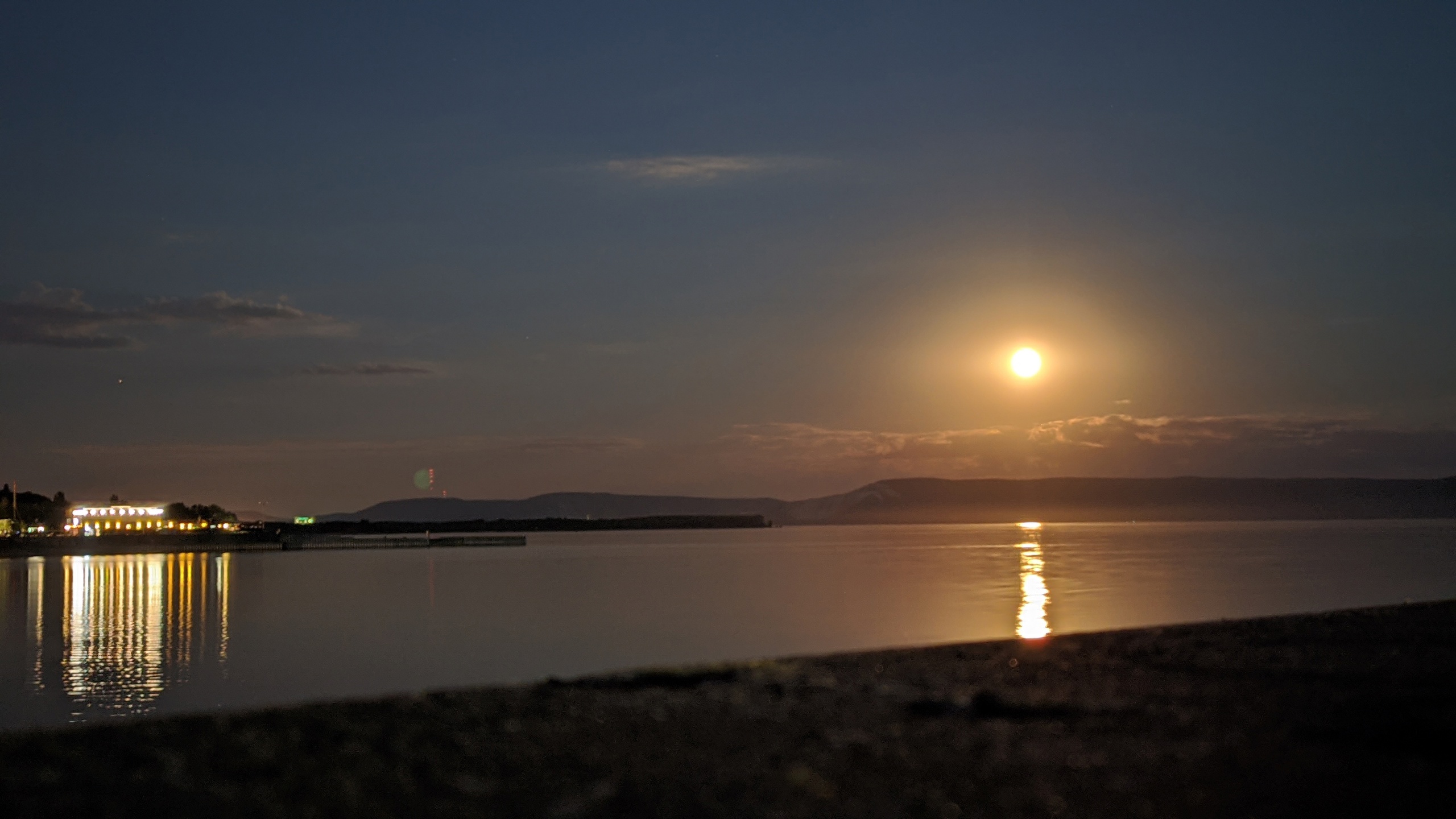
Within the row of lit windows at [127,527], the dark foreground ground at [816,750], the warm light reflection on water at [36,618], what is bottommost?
the row of lit windows at [127,527]

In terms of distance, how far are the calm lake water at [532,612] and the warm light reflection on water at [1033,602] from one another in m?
0.21

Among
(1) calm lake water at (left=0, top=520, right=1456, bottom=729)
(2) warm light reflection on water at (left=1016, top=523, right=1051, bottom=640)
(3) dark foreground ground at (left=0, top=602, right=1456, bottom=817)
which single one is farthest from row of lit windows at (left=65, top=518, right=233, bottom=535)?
(3) dark foreground ground at (left=0, top=602, right=1456, bottom=817)

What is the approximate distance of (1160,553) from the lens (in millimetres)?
84688

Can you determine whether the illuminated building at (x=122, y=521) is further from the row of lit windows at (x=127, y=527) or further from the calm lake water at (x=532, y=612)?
the calm lake water at (x=532, y=612)

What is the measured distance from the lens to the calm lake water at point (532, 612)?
23.8 m

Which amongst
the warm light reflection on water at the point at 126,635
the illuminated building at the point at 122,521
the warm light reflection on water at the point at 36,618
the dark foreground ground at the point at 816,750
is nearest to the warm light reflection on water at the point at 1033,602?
the dark foreground ground at the point at 816,750

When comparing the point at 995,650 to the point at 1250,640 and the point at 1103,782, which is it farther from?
the point at 1103,782

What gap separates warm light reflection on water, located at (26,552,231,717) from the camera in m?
21.8

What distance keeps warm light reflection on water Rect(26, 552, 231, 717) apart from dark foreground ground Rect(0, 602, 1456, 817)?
38.0 ft

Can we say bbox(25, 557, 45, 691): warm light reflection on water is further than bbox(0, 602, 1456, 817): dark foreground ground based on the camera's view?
Yes

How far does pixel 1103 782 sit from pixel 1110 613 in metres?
26.5

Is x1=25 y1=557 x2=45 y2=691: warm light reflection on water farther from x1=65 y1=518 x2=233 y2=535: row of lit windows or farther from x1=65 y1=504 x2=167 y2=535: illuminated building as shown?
x1=65 y1=504 x2=167 y2=535: illuminated building

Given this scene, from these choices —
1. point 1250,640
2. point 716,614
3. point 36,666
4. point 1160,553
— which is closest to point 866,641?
point 716,614

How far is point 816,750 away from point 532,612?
32387 millimetres
